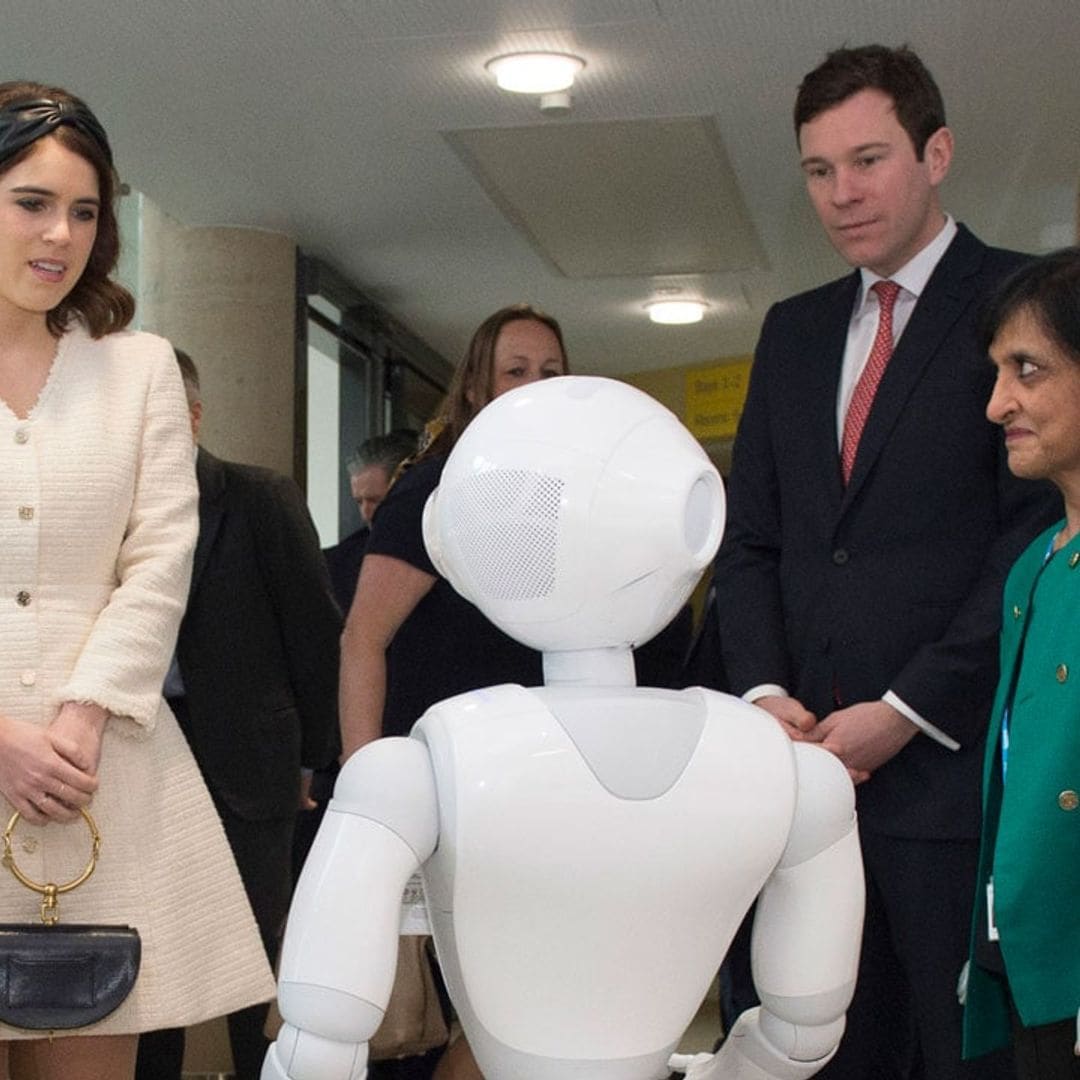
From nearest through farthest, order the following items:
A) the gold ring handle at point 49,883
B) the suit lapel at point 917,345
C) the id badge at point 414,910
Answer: the id badge at point 414,910
the gold ring handle at point 49,883
the suit lapel at point 917,345

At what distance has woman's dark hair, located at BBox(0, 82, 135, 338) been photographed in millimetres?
2496

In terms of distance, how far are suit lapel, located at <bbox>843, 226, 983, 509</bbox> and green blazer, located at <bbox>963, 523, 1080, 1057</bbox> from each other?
0.39 metres

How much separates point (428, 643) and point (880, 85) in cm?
114

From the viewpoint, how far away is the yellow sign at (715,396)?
1079 centimetres

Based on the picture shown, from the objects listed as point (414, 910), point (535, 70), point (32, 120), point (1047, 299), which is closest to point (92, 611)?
point (32, 120)

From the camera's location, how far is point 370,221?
7.37m

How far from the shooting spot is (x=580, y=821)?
182 cm

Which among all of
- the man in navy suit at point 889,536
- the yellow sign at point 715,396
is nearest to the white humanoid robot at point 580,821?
the man in navy suit at point 889,536

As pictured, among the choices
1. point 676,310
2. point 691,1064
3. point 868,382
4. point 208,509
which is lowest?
point 691,1064

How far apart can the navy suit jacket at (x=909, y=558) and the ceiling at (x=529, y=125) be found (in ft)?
8.75

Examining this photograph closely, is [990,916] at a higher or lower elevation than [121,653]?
lower

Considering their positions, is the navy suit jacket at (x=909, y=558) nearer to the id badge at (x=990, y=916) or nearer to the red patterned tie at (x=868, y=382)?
the red patterned tie at (x=868, y=382)

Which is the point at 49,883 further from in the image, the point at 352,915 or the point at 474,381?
the point at 474,381

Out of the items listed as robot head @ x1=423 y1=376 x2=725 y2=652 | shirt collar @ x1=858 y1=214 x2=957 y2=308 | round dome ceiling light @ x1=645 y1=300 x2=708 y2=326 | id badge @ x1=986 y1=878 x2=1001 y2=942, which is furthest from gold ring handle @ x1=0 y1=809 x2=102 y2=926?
round dome ceiling light @ x1=645 y1=300 x2=708 y2=326
